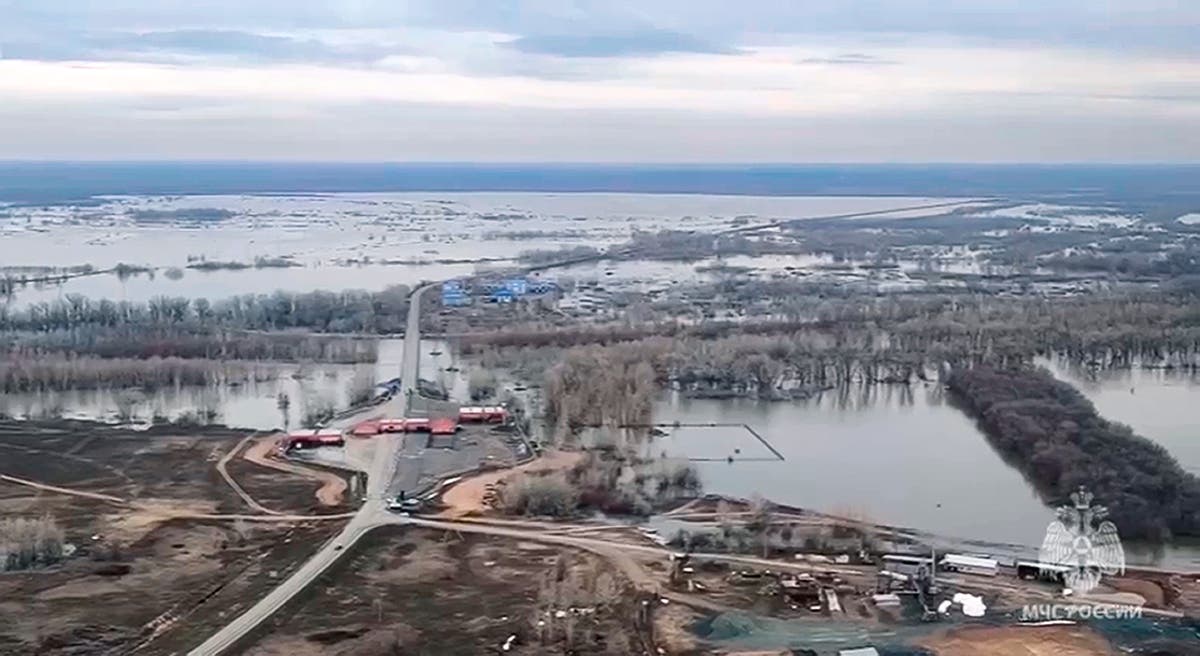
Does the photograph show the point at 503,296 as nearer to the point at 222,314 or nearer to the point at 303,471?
the point at 222,314

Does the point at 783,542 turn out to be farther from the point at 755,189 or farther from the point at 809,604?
the point at 755,189

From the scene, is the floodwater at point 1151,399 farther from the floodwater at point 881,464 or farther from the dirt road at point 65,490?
the dirt road at point 65,490

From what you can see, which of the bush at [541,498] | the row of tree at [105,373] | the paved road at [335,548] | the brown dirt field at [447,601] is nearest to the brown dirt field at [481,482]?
the bush at [541,498]

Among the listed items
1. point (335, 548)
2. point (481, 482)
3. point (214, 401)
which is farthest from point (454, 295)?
point (335, 548)

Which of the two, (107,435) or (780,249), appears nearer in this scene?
(107,435)

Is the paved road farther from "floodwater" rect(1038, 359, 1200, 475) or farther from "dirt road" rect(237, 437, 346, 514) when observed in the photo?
"floodwater" rect(1038, 359, 1200, 475)

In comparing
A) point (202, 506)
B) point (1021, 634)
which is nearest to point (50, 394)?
point (202, 506)
